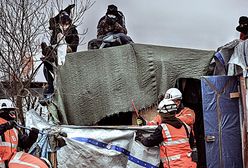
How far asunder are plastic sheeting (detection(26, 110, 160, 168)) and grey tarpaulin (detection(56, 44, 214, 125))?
1.98 feet

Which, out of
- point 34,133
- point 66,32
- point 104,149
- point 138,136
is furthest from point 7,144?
point 66,32

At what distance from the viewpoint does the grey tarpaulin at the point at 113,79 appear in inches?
273

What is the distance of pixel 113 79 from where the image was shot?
695 centimetres

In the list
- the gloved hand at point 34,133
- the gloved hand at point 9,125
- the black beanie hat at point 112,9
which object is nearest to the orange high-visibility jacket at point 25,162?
the gloved hand at point 9,125

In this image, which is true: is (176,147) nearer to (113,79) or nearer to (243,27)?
(113,79)

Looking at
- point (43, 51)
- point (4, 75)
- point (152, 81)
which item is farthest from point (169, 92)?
point (4, 75)

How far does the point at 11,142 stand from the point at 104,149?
1.44m

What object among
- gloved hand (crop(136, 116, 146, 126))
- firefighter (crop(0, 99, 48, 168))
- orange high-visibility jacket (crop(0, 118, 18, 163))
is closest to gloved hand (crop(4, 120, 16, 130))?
firefighter (crop(0, 99, 48, 168))

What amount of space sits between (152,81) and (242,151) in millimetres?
1922

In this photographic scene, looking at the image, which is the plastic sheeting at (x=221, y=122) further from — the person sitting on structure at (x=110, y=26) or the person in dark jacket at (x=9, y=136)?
the person in dark jacket at (x=9, y=136)

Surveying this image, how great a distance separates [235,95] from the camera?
6.84 m

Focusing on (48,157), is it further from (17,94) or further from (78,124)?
(17,94)

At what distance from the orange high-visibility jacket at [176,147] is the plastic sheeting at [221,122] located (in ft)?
3.97

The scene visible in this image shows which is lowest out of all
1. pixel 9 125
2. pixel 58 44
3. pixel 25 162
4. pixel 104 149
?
pixel 104 149
